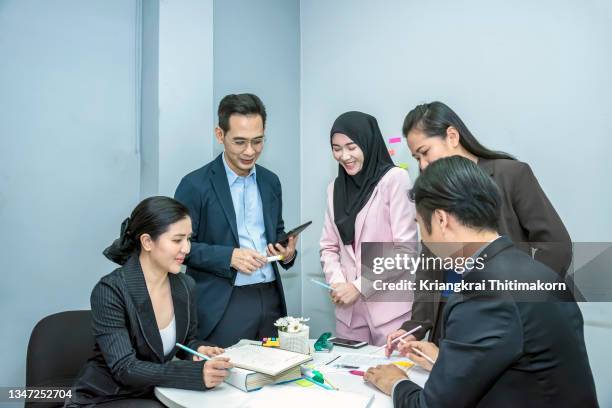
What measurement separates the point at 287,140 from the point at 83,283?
5.17ft

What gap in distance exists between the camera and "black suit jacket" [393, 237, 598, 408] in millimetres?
973

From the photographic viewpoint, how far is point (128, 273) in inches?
60.6

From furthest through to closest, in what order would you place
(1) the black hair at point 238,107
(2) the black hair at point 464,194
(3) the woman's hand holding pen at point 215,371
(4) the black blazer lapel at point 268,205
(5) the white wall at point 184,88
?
(5) the white wall at point 184,88 → (4) the black blazer lapel at point 268,205 → (1) the black hair at point 238,107 → (3) the woman's hand holding pen at point 215,371 → (2) the black hair at point 464,194

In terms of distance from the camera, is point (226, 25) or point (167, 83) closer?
point (167, 83)

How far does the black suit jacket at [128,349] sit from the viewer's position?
1316 mm

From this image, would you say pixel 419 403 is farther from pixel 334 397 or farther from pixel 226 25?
pixel 226 25

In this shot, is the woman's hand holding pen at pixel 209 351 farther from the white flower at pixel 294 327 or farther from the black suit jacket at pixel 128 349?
the white flower at pixel 294 327

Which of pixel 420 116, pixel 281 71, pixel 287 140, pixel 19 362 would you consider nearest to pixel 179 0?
pixel 281 71

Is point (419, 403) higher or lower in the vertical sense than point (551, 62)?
lower

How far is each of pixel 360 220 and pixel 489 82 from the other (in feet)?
3.75

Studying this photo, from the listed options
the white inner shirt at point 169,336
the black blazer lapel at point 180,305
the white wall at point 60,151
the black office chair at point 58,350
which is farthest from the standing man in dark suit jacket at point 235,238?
the white wall at point 60,151

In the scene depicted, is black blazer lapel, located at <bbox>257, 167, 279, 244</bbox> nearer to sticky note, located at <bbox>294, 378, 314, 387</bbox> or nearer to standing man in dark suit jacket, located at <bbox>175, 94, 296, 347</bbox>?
standing man in dark suit jacket, located at <bbox>175, 94, 296, 347</bbox>

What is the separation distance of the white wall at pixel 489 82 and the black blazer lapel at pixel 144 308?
1766mm

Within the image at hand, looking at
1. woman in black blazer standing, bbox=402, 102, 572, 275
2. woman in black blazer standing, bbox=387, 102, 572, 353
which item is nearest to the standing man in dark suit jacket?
woman in black blazer standing, bbox=387, 102, 572, 353
